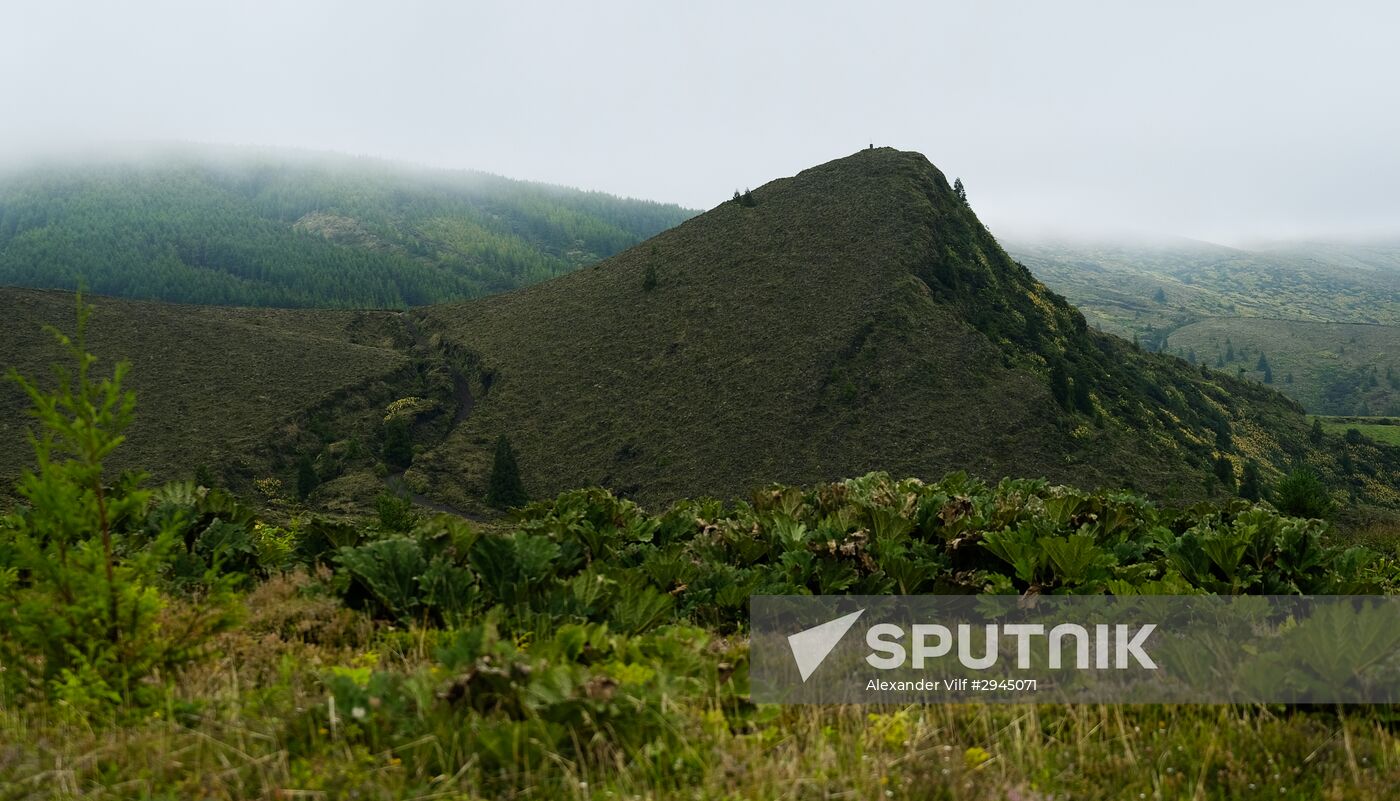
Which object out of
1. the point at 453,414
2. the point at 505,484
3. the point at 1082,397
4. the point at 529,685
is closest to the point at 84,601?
the point at 529,685

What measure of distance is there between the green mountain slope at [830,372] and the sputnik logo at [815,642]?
1870 inches

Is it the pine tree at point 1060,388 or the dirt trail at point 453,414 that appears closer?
the pine tree at point 1060,388

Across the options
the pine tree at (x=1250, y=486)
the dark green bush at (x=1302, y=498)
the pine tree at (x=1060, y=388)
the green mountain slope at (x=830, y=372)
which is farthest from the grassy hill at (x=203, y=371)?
the pine tree at (x=1250, y=486)

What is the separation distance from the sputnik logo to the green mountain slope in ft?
156

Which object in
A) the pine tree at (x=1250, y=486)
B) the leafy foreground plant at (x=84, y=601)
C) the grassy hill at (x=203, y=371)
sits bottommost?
the pine tree at (x=1250, y=486)

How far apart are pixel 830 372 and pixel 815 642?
189ft

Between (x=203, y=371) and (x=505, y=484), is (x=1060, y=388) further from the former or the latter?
(x=203, y=371)

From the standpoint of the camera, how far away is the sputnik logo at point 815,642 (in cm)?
477

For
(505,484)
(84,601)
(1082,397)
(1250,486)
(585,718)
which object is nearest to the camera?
(585,718)

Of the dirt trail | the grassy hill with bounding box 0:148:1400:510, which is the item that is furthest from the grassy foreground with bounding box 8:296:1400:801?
the grassy hill with bounding box 0:148:1400:510

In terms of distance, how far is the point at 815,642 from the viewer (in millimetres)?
5039

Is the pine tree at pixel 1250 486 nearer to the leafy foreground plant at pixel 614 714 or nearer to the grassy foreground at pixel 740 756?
the leafy foreground plant at pixel 614 714

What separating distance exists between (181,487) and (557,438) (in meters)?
56.2

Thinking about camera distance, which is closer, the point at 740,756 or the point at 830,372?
the point at 740,756
